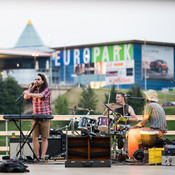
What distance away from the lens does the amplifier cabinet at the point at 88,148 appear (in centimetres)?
742

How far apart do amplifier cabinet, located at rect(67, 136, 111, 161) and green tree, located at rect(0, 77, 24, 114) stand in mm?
46947

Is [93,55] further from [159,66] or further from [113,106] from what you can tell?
[113,106]

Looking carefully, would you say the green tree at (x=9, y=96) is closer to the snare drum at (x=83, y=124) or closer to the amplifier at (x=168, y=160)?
the snare drum at (x=83, y=124)

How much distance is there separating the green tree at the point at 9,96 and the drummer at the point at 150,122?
45.9 meters

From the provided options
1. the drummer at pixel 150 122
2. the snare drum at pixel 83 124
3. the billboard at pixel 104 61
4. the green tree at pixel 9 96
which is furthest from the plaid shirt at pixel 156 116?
the billboard at pixel 104 61

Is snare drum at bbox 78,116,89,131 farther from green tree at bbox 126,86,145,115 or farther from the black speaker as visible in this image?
green tree at bbox 126,86,145,115

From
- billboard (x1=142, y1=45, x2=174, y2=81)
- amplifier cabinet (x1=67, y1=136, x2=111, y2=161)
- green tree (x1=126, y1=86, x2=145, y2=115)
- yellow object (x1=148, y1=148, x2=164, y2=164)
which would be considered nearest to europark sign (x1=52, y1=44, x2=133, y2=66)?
billboard (x1=142, y1=45, x2=174, y2=81)

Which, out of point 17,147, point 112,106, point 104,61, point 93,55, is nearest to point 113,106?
point 112,106

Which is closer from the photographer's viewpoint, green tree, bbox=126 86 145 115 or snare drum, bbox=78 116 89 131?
snare drum, bbox=78 116 89 131

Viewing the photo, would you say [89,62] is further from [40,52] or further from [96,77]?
[40,52]

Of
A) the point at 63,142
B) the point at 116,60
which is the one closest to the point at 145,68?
the point at 116,60

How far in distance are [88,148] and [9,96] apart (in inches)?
1965

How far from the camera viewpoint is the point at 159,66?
7100 cm

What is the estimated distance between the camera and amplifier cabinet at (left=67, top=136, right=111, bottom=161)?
742 centimetres
